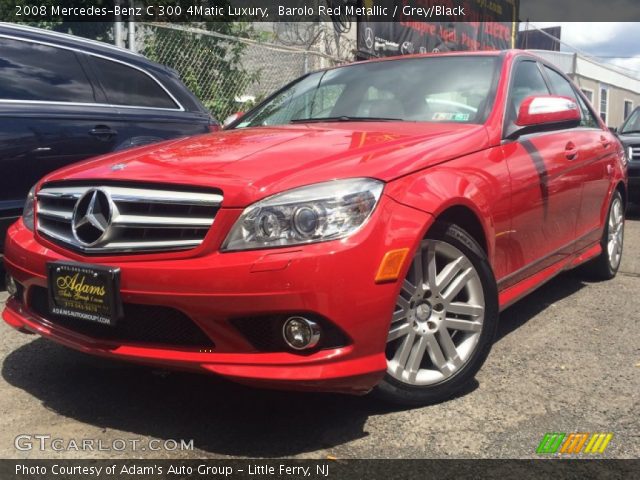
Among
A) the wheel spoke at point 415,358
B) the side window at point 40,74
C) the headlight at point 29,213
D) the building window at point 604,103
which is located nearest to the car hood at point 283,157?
the headlight at point 29,213

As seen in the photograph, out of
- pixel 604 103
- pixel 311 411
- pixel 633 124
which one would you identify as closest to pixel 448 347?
pixel 311 411

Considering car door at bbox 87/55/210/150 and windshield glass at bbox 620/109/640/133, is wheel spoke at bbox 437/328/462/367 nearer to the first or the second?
car door at bbox 87/55/210/150

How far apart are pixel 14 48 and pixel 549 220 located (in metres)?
3.66

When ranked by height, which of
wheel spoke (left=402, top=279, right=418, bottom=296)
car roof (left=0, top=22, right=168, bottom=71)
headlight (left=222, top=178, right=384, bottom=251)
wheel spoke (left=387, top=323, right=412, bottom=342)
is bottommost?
wheel spoke (left=387, top=323, right=412, bottom=342)

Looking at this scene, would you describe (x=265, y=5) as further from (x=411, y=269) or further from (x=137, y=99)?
(x=411, y=269)

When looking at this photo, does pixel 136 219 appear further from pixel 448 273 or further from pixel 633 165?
pixel 633 165

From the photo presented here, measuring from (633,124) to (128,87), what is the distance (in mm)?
7675

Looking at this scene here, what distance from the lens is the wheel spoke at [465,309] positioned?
2.89 m

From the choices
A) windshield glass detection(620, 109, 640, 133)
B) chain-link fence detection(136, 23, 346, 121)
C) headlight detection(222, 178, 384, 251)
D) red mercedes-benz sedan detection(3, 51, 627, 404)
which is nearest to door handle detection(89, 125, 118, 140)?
red mercedes-benz sedan detection(3, 51, 627, 404)

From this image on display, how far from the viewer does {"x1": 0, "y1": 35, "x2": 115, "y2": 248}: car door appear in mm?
4344

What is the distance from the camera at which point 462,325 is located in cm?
293

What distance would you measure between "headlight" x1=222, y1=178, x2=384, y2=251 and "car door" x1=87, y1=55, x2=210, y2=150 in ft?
9.42

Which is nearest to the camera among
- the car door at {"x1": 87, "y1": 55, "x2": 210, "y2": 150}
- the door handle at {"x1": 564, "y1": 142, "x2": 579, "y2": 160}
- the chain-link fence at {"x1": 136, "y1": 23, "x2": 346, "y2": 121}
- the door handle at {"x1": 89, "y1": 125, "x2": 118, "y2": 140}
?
the door handle at {"x1": 564, "y1": 142, "x2": 579, "y2": 160}

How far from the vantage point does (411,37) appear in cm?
1392
